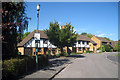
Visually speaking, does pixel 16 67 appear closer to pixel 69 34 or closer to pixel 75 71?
pixel 75 71

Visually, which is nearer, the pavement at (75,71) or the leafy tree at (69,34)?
the pavement at (75,71)

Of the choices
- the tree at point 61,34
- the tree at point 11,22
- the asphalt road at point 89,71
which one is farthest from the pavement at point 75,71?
the tree at point 61,34

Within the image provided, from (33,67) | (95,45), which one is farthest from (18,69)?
(95,45)

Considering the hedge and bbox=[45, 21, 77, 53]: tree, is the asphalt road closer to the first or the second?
the hedge

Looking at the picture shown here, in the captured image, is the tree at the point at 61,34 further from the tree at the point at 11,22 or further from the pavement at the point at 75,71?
the tree at the point at 11,22

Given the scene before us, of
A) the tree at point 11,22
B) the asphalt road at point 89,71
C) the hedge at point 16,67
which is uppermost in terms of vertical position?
the tree at point 11,22

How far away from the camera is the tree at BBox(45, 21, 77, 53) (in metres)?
23.3

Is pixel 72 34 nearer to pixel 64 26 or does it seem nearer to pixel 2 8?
pixel 64 26

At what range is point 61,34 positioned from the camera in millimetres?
23484

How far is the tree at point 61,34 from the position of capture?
2334 cm

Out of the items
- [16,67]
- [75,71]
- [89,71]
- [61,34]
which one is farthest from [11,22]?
[61,34]

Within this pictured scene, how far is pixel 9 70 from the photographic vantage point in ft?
21.6

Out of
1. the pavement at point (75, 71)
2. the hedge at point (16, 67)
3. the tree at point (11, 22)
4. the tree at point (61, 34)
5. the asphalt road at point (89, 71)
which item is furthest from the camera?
the tree at point (61, 34)

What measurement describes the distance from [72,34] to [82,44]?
25174 millimetres
